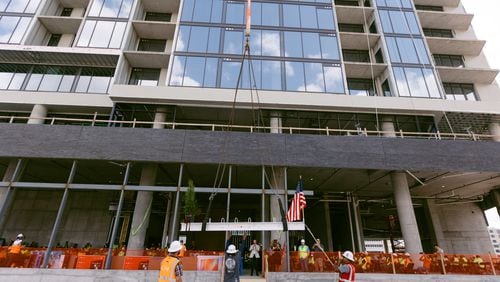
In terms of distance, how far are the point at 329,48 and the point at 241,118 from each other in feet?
32.3

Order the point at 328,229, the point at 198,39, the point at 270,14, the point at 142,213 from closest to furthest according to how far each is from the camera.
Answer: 1. the point at 142,213
2. the point at 198,39
3. the point at 270,14
4. the point at 328,229

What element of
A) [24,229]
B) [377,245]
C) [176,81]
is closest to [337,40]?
[176,81]

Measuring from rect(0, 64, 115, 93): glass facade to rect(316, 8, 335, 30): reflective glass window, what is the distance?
19.7 metres

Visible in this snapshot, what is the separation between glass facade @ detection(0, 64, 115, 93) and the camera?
2320cm

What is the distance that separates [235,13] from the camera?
24.9 m

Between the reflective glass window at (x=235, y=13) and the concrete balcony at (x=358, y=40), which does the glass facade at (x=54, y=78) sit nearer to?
the reflective glass window at (x=235, y=13)

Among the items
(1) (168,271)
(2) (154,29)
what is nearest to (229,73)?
(2) (154,29)

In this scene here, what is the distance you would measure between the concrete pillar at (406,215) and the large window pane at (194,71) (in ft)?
51.2

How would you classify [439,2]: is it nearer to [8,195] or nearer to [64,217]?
[8,195]

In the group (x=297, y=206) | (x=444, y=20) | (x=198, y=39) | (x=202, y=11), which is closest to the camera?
(x=297, y=206)

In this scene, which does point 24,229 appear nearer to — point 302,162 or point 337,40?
point 302,162

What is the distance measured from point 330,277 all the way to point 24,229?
80.0ft

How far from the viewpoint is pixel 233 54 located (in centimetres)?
2278

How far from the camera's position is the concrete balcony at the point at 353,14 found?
Answer: 92.6ft
